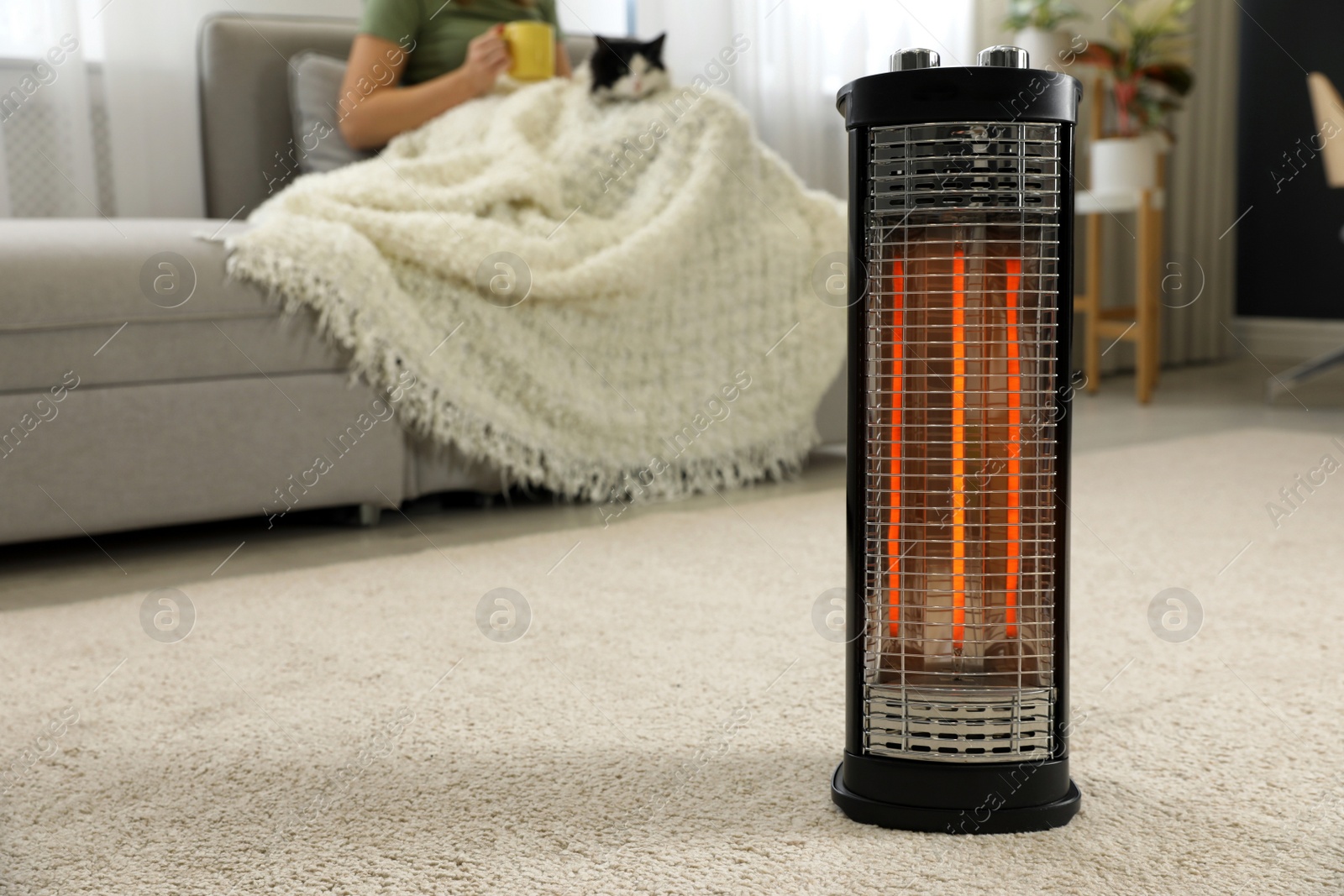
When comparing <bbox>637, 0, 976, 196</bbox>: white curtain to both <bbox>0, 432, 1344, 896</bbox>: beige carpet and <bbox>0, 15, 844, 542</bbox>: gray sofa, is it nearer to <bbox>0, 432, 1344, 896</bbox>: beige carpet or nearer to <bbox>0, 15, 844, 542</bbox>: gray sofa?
<bbox>0, 15, 844, 542</bbox>: gray sofa

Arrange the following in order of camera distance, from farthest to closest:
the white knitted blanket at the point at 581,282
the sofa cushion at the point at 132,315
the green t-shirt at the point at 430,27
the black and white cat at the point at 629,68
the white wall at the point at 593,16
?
the white wall at the point at 593,16
the green t-shirt at the point at 430,27
the black and white cat at the point at 629,68
the white knitted blanket at the point at 581,282
the sofa cushion at the point at 132,315

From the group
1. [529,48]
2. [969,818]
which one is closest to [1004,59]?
[969,818]

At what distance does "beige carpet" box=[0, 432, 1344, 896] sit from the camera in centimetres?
72

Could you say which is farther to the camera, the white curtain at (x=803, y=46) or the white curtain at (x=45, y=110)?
the white curtain at (x=803, y=46)

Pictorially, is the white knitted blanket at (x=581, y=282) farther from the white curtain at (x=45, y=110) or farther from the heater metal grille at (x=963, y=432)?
the heater metal grille at (x=963, y=432)

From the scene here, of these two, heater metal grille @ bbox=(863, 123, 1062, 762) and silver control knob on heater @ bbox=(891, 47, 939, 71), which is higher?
silver control knob on heater @ bbox=(891, 47, 939, 71)

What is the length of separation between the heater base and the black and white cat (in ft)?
4.84

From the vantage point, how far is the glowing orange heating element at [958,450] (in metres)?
0.72

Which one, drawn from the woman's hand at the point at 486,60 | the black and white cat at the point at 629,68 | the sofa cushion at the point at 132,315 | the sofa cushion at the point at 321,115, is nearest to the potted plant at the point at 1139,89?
the black and white cat at the point at 629,68

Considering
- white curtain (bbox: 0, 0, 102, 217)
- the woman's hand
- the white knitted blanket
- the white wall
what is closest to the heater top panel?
the white knitted blanket

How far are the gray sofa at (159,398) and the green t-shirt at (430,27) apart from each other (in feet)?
1.90

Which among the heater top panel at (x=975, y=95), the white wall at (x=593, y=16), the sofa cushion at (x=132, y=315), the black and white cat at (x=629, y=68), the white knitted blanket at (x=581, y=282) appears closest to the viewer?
the heater top panel at (x=975, y=95)

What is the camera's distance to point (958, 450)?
73 centimetres

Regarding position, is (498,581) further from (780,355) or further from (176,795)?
(780,355)
